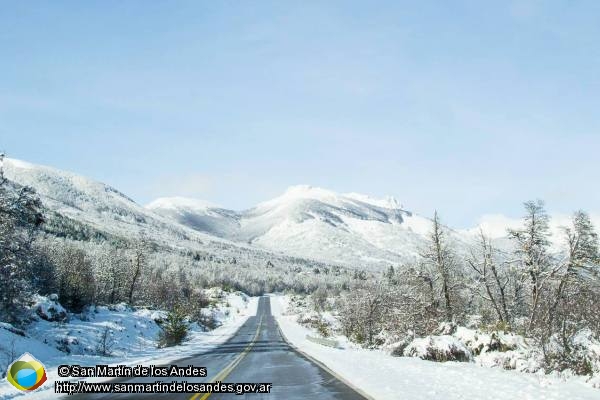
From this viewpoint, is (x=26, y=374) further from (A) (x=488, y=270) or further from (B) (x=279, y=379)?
(A) (x=488, y=270)

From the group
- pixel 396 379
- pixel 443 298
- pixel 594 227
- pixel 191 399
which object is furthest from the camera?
pixel 443 298

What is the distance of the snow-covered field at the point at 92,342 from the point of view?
23.3 meters

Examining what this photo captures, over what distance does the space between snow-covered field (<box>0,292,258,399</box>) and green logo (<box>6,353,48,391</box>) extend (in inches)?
8.7

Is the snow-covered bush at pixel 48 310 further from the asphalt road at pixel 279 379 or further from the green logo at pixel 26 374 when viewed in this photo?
the green logo at pixel 26 374

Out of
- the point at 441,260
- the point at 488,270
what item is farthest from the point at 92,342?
the point at 488,270

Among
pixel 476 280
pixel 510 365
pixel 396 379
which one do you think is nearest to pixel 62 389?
pixel 396 379

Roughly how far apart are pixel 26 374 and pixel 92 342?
20.5m

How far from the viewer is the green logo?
14.9m

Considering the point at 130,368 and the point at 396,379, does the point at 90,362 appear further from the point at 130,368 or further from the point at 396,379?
the point at 396,379

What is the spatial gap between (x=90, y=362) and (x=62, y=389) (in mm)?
8724

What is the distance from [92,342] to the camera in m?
34.9

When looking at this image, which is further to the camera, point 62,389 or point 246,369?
point 246,369

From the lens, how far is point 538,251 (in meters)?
34.6

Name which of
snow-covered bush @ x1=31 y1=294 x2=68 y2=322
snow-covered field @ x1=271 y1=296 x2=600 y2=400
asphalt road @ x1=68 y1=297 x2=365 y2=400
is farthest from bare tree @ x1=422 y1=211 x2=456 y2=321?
snow-covered bush @ x1=31 y1=294 x2=68 y2=322
